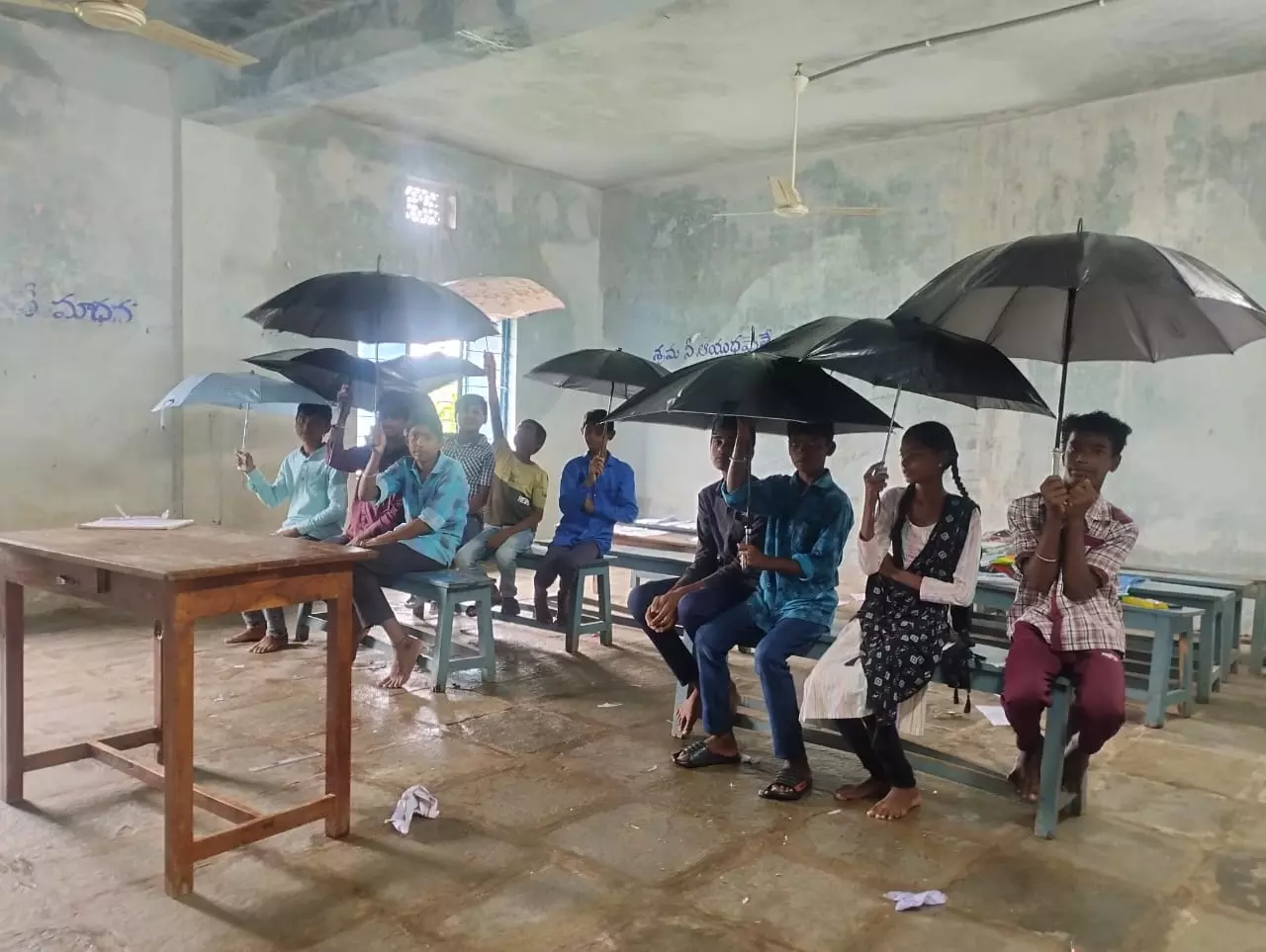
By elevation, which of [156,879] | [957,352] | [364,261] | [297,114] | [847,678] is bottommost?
[156,879]

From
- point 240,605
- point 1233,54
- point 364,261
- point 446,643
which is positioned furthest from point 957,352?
point 364,261

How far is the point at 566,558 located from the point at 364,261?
3.64 m

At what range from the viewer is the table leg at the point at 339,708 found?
289 cm

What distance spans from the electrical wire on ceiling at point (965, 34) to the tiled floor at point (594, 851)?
12.6ft

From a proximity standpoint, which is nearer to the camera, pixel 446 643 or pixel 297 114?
pixel 446 643

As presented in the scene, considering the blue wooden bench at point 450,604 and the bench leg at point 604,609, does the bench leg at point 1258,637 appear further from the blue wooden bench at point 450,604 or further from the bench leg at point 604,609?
the blue wooden bench at point 450,604

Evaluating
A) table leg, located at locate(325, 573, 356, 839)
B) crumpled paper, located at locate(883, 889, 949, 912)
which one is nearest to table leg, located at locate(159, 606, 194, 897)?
table leg, located at locate(325, 573, 356, 839)

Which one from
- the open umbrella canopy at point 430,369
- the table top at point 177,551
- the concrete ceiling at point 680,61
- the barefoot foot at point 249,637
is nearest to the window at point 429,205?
the concrete ceiling at point 680,61

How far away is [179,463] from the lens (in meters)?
6.76

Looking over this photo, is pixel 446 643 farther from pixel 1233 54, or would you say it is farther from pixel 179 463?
pixel 1233 54

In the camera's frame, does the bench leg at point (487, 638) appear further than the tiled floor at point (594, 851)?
Yes

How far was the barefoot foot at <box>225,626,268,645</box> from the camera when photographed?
5.34 metres

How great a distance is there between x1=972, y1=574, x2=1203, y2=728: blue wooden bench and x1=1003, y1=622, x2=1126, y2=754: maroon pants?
76cm

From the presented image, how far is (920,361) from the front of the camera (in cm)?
307
